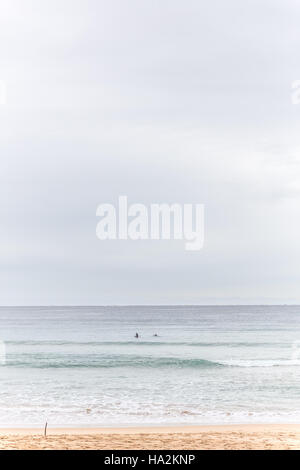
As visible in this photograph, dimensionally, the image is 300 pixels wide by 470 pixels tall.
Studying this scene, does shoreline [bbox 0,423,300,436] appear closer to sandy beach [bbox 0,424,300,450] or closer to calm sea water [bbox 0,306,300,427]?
calm sea water [bbox 0,306,300,427]

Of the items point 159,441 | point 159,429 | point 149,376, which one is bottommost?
point 159,429

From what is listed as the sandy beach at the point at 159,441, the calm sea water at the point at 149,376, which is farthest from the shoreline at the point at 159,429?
the sandy beach at the point at 159,441

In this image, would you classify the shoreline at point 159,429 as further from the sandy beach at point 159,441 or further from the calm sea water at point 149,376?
the sandy beach at point 159,441

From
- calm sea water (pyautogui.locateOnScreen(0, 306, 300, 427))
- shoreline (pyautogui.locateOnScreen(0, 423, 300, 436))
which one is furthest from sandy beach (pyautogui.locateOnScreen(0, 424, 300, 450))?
calm sea water (pyautogui.locateOnScreen(0, 306, 300, 427))

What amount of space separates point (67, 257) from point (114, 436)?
2525cm

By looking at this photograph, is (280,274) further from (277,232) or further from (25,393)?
(25,393)

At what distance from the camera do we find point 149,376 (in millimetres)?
15945

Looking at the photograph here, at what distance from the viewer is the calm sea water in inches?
380

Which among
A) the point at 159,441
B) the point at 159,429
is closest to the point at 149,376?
the point at 159,429

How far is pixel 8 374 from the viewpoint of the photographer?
1532 centimetres

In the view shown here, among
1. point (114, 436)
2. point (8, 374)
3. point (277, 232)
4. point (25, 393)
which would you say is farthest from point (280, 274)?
point (114, 436)

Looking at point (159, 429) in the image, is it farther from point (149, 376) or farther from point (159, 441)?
point (149, 376)

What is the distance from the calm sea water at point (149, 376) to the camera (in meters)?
9.65

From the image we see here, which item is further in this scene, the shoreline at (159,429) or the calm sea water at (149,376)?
the calm sea water at (149,376)
